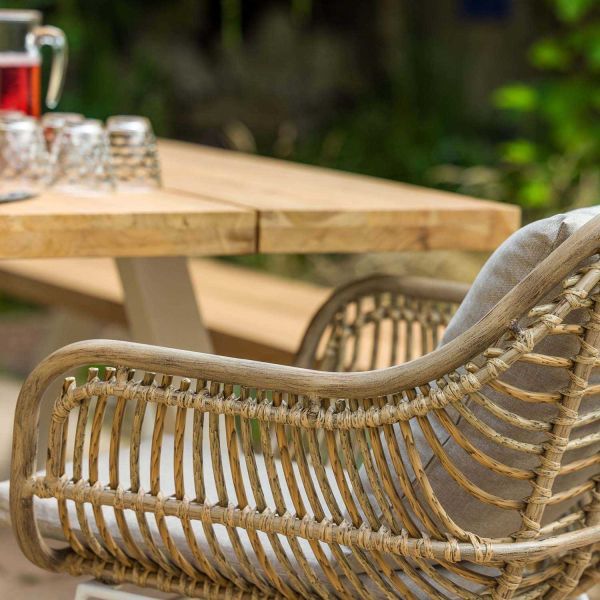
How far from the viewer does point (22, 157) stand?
1.67 meters

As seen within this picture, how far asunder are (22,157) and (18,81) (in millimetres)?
255

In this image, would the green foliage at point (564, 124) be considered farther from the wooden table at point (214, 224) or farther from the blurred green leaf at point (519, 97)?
the wooden table at point (214, 224)

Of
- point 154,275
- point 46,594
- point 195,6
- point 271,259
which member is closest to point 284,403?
point 154,275

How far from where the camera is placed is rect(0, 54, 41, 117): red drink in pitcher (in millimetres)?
1844

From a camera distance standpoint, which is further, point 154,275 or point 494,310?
point 154,275

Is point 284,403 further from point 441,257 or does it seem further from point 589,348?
point 441,257

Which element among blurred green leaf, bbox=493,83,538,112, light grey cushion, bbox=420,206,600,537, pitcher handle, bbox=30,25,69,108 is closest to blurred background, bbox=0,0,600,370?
blurred green leaf, bbox=493,83,538,112

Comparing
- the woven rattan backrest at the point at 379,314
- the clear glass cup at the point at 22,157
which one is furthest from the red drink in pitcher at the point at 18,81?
the woven rattan backrest at the point at 379,314

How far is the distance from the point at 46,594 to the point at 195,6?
5.24 meters

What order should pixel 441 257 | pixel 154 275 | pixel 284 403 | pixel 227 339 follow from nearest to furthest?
pixel 284 403, pixel 154 275, pixel 227 339, pixel 441 257

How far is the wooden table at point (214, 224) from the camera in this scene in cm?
149

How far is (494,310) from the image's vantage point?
1.09 meters

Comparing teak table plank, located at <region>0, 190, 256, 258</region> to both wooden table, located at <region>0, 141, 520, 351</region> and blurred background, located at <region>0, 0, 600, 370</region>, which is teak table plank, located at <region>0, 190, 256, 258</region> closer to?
wooden table, located at <region>0, 141, 520, 351</region>

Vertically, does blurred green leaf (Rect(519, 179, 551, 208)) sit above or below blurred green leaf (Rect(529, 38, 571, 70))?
below
